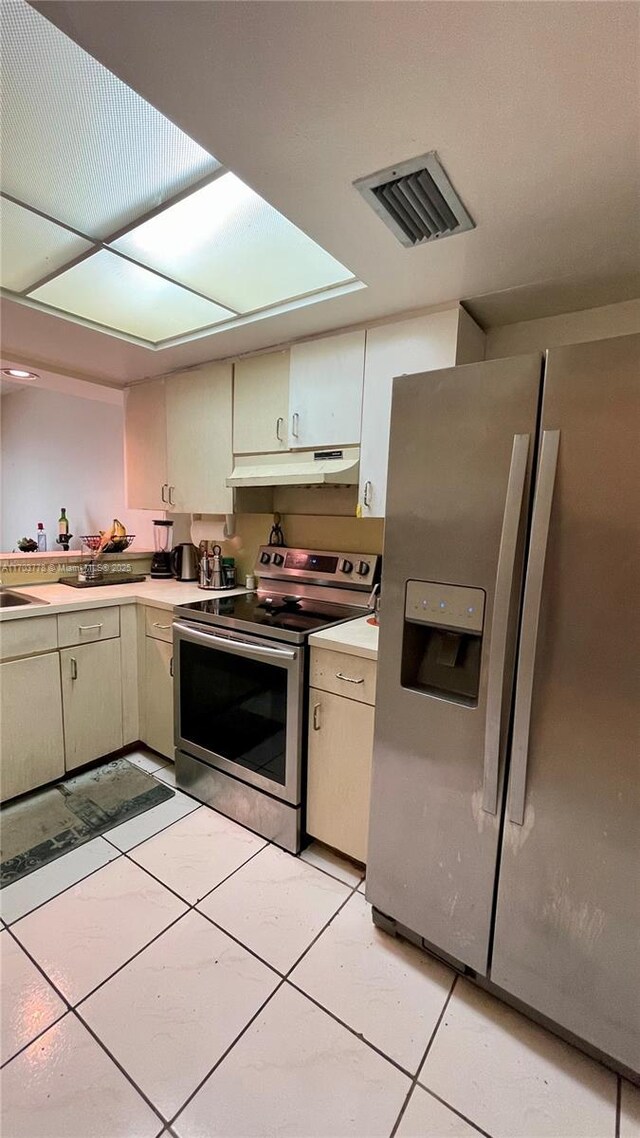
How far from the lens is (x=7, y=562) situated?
2.43 metres

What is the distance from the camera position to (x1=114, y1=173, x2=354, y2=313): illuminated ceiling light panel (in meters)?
1.34

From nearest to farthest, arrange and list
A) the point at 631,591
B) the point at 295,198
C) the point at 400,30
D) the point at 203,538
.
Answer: the point at 400,30, the point at 631,591, the point at 295,198, the point at 203,538

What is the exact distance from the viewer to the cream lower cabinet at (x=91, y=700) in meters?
2.17

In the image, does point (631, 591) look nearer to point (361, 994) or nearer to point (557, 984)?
point (557, 984)

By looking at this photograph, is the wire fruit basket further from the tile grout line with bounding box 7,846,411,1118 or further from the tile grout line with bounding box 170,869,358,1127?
the tile grout line with bounding box 170,869,358,1127

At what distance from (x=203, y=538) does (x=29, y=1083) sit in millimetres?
2224

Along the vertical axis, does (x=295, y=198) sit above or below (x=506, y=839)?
above

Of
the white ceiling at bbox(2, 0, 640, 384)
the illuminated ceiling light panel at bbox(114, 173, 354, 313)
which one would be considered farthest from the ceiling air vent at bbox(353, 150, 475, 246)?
the illuminated ceiling light panel at bbox(114, 173, 354, 313)

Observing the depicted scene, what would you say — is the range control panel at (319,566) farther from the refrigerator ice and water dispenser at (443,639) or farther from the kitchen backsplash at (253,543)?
the refrigerator ice and water dispenser at (443,639)

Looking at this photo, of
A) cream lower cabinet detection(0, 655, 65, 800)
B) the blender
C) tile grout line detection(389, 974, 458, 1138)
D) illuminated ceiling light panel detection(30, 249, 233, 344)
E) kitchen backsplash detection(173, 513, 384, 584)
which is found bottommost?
A: tile grout line detection(389, 974, 458, 1138)

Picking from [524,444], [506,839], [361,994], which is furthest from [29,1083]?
[524,444]

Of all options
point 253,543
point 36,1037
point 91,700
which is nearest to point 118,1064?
point 36,1037

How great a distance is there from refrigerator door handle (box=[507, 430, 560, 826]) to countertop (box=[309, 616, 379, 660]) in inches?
Result: 20.1

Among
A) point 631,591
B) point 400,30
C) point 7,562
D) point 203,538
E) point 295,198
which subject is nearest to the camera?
point 400,30
